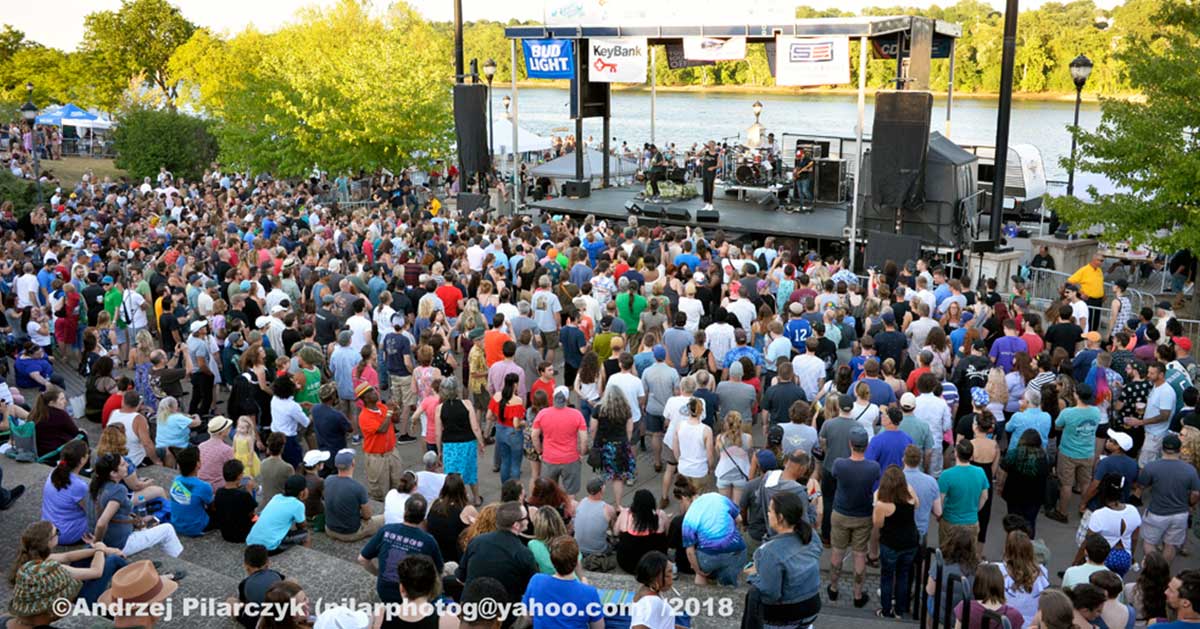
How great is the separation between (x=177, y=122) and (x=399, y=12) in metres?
24.5

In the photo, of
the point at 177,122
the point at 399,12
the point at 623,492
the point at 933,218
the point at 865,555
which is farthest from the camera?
the point at 399,12

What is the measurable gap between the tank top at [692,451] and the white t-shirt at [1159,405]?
160 inches

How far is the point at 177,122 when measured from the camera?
31.8 metres

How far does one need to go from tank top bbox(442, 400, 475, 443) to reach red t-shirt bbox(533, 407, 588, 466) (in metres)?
0.62

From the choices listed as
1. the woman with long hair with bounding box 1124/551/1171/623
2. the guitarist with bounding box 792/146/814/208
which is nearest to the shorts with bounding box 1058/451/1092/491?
the woman with long hair with bounding box 1124/551/1171/623

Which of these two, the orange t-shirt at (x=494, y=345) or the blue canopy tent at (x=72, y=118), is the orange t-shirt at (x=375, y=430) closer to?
the orange t-shirt at (x=494, y=345)

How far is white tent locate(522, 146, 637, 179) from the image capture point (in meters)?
26.8

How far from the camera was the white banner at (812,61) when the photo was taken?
688 inches

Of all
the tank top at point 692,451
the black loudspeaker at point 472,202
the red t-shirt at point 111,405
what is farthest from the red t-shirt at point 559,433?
the black loudspeaker at point 472,202

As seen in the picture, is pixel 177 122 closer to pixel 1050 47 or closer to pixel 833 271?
→ pixel 833 271

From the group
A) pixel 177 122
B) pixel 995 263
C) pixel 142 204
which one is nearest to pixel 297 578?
pixel 995 263

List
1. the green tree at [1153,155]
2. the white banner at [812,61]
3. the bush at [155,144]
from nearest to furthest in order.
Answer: the green tree at [1153,155], the white banner at [812,61], the bush at [155,144]

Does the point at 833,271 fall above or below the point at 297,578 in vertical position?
above

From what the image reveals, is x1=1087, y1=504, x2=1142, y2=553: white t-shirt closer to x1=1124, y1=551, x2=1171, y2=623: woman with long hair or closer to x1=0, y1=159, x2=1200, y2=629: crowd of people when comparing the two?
x1=0, y1=159, x2=1200, y2=629: crowd of people
